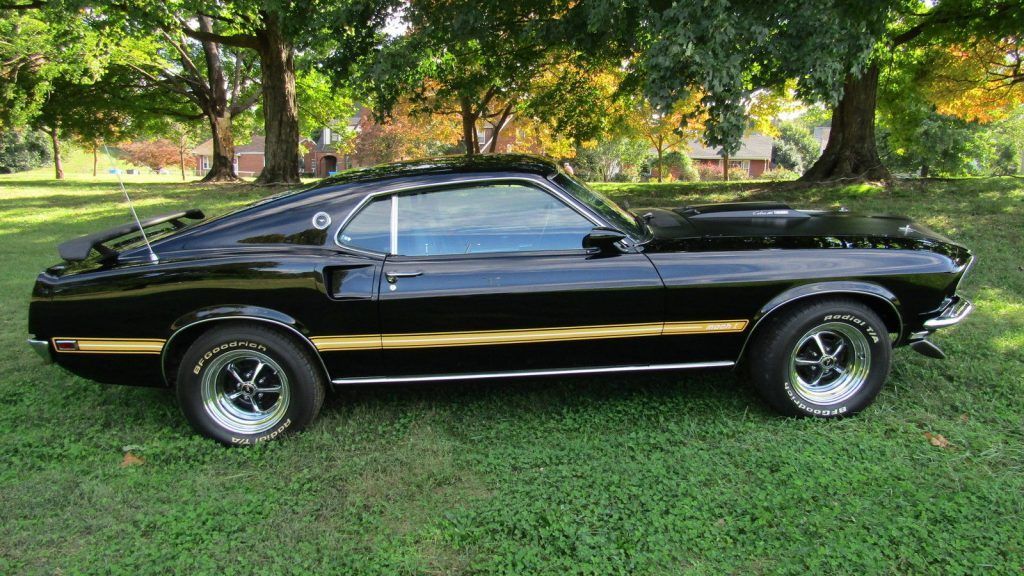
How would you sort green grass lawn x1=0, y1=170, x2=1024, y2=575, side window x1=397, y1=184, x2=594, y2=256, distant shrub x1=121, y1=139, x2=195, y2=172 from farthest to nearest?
1. distant shrub x1=121, y1=139, x2=195, y2=172
2. side window x1=397, y1=184, x2=594, y2=256
3. green grass lawn x1=0, y1=170, x2=1024, y2=575

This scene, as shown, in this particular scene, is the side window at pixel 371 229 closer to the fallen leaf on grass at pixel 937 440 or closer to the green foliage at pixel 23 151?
the fallen leaf on grass at pixel 937 440

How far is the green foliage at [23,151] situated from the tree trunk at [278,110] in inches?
1858

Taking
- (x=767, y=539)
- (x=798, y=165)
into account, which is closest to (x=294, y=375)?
(x=767, y=539)

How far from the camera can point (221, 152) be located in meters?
21.3

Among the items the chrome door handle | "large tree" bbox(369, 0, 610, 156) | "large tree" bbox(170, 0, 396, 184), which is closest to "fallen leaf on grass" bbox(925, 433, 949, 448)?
the chrome door handle

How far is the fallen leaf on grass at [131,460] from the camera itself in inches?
118

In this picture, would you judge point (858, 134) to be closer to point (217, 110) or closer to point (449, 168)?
point (449, 168)

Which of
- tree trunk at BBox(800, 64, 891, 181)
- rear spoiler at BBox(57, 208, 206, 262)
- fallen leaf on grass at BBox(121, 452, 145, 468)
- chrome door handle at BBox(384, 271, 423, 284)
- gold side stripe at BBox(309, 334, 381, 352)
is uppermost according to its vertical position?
tree trunk at BBox(800, 64, 891, 181)

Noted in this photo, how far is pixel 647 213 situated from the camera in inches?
165

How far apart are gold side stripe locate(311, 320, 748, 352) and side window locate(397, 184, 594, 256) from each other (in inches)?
17.3

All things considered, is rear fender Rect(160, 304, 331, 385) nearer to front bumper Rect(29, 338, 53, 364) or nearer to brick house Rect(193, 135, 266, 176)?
front bumper Rect(29, 338, 53, 364)

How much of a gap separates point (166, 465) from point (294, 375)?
0.76 metres

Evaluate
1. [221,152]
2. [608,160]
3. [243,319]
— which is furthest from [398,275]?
[608,160]

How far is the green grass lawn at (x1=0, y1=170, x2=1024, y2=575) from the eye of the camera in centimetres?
229
